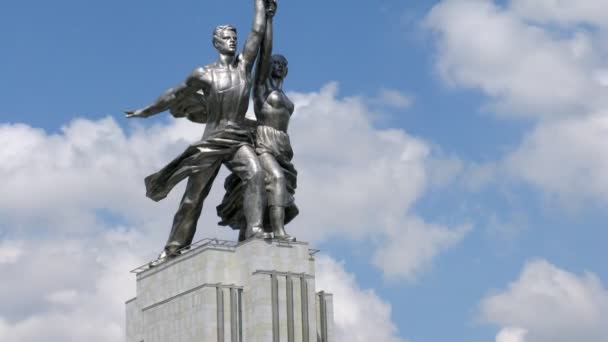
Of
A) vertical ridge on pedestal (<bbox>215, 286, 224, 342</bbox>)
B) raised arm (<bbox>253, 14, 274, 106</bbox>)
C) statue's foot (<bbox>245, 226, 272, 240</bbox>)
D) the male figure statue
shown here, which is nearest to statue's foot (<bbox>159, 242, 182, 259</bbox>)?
the male figure statue

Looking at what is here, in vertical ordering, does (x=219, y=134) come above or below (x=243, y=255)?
above

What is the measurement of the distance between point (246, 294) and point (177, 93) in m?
7.92

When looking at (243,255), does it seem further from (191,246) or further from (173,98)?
(173,98)

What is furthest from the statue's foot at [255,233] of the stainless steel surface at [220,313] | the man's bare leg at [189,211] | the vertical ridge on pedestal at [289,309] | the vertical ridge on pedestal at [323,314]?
the vertical ridge on pedestal at [323,314]

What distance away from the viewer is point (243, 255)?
154 feet

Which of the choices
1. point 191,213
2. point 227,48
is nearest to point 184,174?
point 191,213

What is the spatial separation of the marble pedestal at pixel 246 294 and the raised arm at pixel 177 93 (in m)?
5.56

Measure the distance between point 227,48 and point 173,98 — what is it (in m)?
2.65

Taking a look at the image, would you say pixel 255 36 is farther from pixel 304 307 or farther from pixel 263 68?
pixel 304 307

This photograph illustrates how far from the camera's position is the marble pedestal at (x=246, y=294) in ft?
151

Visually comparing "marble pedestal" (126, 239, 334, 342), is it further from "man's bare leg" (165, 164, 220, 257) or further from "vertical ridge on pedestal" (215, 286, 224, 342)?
"man's bare leg" (165, 164, 220, 257)

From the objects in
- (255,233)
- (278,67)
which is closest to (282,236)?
(255,233)

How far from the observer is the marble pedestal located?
4606 centimetres

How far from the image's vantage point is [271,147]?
4900 cm
